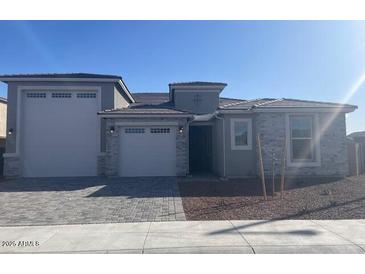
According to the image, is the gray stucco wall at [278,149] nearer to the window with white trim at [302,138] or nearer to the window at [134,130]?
the window with white trim at [302,138]

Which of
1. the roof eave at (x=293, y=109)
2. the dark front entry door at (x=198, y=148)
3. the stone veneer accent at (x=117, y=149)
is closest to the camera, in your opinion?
the roof eave at (x=293, y=109)

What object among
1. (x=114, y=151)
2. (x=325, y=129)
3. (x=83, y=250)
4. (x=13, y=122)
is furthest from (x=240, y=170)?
(x=13, y=122)

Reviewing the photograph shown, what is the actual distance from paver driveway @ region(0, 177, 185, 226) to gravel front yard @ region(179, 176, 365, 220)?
2.18 ft

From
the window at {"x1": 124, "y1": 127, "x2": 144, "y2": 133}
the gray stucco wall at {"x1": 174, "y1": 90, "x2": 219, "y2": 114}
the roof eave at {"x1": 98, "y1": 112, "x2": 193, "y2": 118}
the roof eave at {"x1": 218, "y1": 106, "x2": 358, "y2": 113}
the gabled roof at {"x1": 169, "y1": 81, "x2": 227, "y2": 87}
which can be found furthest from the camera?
the gray stucco wall at {"x1": 174, "y1": 90, "x2": 219, "y2": 114}

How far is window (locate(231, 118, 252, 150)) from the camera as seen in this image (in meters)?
12.6

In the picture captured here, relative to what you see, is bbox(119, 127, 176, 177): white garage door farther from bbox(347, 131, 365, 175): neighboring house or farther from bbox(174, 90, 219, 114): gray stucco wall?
bbox(347, 131, 365, 175): neighboring house

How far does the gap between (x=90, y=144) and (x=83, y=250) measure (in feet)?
34.6

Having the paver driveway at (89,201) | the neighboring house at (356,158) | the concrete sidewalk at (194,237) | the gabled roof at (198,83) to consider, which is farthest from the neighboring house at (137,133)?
the concrete sidewalk at (194,237)

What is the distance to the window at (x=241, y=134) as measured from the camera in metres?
12.6

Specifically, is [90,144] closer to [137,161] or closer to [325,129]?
[137,161]

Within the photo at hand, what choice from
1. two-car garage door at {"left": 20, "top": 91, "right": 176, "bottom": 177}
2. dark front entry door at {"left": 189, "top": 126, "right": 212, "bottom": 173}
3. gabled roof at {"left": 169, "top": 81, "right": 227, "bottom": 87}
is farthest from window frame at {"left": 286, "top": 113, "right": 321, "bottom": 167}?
two-car garage door at {"left": 20, "top": 91, "right": 176, "bottom": 177}

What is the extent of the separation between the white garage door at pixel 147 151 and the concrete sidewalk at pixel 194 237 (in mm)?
7543

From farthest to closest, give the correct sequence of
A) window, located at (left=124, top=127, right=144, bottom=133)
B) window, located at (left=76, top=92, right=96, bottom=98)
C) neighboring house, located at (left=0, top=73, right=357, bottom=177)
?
1. window, located at (left=76, top=92, right=96, bottom=98)
2. window, located at (left=124, top=127, right=144, bottom=133)
3. neighboring house, located at (left=0, top=73, right=357, bottom=177)

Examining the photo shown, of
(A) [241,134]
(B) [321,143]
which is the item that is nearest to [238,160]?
(A) [241,134]
